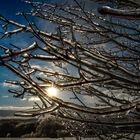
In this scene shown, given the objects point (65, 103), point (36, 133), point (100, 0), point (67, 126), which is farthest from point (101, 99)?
point (36, 133)

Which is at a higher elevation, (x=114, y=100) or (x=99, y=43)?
(x=99, y=43)

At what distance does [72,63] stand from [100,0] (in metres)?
1.83

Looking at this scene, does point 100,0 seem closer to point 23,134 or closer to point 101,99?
point 101,99

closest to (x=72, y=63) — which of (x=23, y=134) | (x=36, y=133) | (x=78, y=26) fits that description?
(x=78, y=26)

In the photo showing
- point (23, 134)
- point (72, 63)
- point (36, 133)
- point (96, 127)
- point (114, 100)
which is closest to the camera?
point (72, 63)

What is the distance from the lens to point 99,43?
14.5 feet

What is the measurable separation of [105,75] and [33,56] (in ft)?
1.72

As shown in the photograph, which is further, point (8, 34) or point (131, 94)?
point (131, 94)

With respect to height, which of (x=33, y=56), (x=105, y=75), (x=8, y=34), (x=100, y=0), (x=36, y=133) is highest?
(x=36, y=133)

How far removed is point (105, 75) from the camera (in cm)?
211

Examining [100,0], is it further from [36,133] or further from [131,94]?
[36,133]

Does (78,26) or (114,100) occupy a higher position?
(78,26)

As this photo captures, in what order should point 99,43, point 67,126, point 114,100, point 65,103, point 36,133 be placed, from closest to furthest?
point 65,103 < point 114,100 < point 67,126 < point 99,43 < point 36,133

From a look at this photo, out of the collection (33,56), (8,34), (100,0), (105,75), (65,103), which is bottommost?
(65,103)
